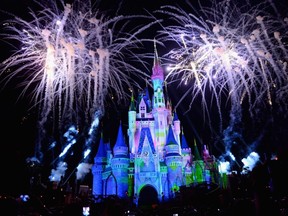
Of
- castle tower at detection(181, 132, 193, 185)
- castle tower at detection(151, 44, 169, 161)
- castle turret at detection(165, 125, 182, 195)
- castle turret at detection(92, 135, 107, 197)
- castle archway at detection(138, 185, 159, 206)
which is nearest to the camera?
castle archway at detection(138, 185, 159, 206)

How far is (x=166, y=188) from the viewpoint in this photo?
4509 centimetres

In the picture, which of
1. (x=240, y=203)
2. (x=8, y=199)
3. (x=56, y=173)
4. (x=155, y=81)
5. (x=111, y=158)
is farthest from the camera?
(x=155, y=81)

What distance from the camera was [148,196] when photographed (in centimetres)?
4509

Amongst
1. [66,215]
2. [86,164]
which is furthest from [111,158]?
[66,215]

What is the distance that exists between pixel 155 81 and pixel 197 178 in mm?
20705

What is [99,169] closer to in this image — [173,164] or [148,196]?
[148,196]

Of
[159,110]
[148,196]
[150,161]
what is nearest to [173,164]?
[150,161]

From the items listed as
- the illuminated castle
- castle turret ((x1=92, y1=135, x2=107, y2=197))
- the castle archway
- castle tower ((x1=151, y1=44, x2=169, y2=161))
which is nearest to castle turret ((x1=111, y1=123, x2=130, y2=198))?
the illuminated castle

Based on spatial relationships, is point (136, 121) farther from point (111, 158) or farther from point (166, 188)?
point (166, 188)

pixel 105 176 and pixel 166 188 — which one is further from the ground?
pixel 105 176

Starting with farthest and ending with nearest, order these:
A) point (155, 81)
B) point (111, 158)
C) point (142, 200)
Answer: point (155, 81)
point (111, 158)
point (142, 200)

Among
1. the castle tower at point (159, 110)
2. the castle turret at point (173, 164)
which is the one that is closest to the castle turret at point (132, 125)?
the castle tower at point (159, 110)

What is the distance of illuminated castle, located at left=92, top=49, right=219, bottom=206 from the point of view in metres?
45.2

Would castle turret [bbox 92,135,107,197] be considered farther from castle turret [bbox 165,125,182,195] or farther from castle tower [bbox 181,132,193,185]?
castle tower [bbox 181,132,193,185]
